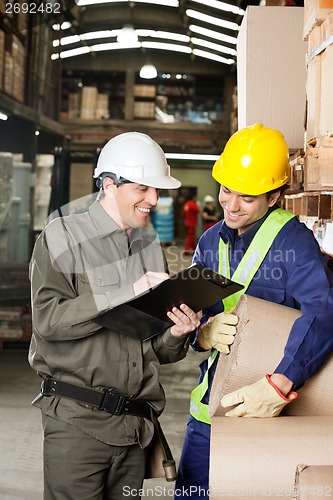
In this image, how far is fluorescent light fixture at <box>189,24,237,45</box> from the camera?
2000 centimetres

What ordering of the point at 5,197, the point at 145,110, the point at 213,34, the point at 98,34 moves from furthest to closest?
the point at 145,110 < the point at 98,34 < the point at 213,34 < the point at 5,197

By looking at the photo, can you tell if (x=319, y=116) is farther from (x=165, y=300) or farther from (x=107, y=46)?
(x=107, y=46)

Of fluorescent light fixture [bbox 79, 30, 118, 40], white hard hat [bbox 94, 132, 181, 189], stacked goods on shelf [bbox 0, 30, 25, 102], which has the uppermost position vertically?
fluorescent light fixture [bbox 79, 30, 118, 40]

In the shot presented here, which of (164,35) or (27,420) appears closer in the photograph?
(27,420)

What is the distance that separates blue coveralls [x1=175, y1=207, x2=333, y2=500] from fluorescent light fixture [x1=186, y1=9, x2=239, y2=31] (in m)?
16.5

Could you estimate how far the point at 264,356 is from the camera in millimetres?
2453

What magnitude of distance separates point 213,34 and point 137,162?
60.6 feet

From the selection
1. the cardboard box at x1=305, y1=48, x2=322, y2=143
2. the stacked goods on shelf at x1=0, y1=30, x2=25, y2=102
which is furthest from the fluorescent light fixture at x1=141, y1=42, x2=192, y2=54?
the cardboard box at x1=305, y1=48, x2=322, y2=143

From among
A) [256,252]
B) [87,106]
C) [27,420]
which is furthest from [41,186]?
[256,252]

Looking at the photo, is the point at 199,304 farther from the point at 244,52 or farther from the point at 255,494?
the point at 244,52

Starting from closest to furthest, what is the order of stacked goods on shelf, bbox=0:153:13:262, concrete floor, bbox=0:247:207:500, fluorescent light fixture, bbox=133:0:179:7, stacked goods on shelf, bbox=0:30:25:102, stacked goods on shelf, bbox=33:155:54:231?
1. concrete floor, bbox=0:247:207:500
2. stacked goods on shelf, bbox=0:30:25:102
3. stacked goods on shelf, bbox=0:153:13:262
4. stacked goods on shelf, bbox=33:155:54:231
5. fluorescent light fixture, bbox=133:0:179:7

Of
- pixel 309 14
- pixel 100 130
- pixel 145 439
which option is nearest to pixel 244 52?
pixel 309 14

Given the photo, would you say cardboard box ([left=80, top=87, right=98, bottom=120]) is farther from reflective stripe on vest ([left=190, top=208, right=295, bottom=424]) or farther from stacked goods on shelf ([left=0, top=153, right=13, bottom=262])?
reflective stripe on vest ([left=190, top=208, right=295, bottom=424])

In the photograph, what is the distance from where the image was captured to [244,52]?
3934 mm
